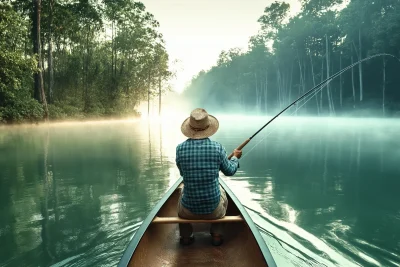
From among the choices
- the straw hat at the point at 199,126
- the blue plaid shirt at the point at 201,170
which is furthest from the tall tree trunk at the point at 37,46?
the blue plaid shirt at the point at 201,170

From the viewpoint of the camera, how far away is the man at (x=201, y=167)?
3705 mm

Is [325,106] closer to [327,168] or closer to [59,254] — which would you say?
[327,168]

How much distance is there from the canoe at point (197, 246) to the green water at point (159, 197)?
667mm

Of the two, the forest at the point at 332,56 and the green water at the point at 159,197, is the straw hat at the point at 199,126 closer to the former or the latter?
the green water at the point at 159,197

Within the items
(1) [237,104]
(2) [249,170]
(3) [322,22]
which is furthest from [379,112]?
(1) [237,104]

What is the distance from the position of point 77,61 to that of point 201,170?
3915 cm

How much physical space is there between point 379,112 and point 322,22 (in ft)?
54.7

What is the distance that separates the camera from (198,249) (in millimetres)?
4176

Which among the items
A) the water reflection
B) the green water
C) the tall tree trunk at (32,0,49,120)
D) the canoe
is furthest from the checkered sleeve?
the tall tree trunk at (32,0,49,120)

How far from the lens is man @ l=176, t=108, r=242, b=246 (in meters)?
3.71

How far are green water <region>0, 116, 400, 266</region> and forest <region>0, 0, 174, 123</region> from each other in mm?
12437

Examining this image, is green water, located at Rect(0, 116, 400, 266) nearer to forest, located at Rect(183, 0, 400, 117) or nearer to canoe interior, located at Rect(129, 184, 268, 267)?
canoe interior, located at Rect(129, 184, 268, 267)

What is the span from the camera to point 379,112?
1654 inches

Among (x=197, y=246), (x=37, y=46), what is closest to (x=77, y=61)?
(x=37, y=46)
